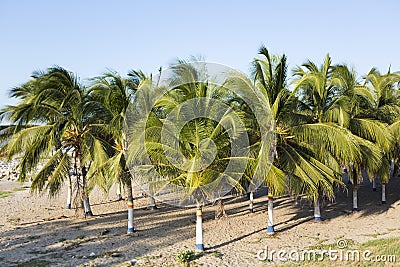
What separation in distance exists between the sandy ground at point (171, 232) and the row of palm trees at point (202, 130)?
2.62ft

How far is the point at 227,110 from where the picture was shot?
11.0 metres

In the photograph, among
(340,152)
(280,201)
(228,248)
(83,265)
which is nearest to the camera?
(83,265)

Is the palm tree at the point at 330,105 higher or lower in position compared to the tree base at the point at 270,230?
higher

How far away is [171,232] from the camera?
13.7m

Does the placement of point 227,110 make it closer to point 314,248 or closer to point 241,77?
point 241,77

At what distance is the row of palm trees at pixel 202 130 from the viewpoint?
36.2 ft

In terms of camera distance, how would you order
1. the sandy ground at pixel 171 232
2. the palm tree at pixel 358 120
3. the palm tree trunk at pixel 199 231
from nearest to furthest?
1. the sandy ground at pixel 171 232
2. the palm tree trunk at pixel 199 231
3. the palm tree at pixel 358 120

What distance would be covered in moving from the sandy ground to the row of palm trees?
798mm

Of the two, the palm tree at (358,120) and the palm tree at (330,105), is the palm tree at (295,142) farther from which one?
the palm tree at (358,120)

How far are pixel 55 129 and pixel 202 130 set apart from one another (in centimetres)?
578

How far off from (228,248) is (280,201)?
8.32 metres

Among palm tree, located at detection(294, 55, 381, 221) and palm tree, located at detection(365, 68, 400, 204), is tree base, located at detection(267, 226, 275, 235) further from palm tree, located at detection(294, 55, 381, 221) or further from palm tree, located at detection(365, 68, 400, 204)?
palm tree, located at detection(365, 68, 400, 204)

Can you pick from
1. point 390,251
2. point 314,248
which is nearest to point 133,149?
point 314,248

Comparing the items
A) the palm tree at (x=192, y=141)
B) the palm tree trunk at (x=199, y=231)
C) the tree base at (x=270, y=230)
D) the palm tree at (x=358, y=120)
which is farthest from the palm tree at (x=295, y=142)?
the palm tree trunk at (x=199, y=231)
